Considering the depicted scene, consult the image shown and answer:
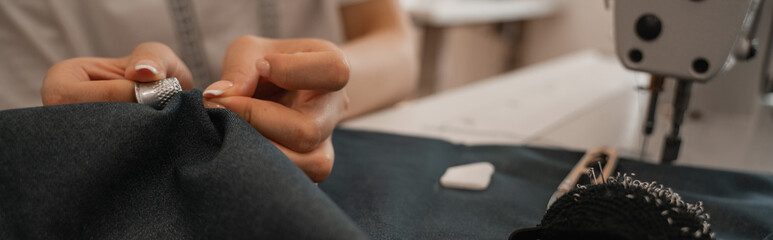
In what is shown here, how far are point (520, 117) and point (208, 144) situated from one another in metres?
0.74

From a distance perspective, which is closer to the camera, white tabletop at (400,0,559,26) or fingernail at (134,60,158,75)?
fingernail at (134,60,158,75)

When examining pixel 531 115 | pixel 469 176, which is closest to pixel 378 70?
pixel 531 115

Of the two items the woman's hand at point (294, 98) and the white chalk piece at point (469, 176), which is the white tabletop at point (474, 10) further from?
the woman's hand at point (294, 98)

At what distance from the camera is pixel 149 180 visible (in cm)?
38

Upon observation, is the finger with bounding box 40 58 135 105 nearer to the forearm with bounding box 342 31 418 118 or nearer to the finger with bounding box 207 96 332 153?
the finger with bounding box 207 96 332 153

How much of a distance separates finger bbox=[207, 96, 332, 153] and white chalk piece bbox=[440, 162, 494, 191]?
0.21 meters

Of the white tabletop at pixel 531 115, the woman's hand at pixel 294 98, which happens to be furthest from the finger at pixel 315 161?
the white tabletop at pixel 531 115

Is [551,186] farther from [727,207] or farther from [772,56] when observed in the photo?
[772,56]

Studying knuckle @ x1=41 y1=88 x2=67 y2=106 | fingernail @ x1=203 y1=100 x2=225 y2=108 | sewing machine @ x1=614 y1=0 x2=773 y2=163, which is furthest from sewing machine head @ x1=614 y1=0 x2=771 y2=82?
knuckle @ x1=41 y1=88 x2=67 y2=106

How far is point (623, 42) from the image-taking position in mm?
659

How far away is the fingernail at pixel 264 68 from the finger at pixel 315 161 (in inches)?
2.4

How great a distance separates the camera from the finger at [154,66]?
1.35 ft

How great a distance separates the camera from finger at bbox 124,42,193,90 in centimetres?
41

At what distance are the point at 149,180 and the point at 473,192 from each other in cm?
34
